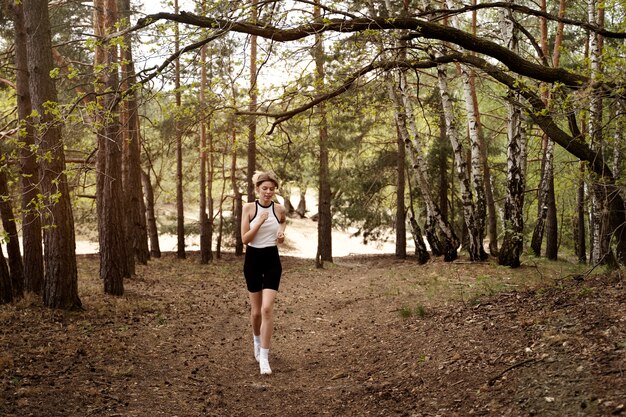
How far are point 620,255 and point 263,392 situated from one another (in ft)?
24.6

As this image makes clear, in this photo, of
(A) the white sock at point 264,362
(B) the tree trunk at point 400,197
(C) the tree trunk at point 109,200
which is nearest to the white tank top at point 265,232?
(A) the white sock at point 264,362

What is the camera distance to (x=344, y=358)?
7516 mm

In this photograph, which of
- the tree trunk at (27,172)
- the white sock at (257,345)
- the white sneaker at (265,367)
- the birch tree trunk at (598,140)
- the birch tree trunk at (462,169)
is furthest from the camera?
the birch tree trunk at (462,169)

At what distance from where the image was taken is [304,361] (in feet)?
24.9

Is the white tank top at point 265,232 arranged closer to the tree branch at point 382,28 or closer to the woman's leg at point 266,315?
the woman's leg at point 266,315

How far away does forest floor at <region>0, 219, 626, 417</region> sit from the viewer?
194 inches

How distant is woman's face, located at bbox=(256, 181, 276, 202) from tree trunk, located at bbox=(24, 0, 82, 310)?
3.56 metres

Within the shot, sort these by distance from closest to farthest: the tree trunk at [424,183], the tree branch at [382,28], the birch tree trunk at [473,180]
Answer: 1. the tree branch at [382,28]
2. the birch tree trunk at [473,180]
3. the tree trunk at [424,183]

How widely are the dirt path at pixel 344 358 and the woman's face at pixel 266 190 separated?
2165 millimetres

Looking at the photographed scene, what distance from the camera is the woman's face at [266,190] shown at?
7059mm

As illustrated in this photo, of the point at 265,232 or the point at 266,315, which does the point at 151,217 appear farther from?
the point at 266,315

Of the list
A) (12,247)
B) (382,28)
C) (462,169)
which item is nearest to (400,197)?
(462,169)

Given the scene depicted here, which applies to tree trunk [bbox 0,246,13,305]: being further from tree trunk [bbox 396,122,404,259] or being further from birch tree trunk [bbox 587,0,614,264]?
tree trunk [bbox 396,122,404,259]

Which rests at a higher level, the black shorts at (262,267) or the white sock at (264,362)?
the black shorts at (262,267)
